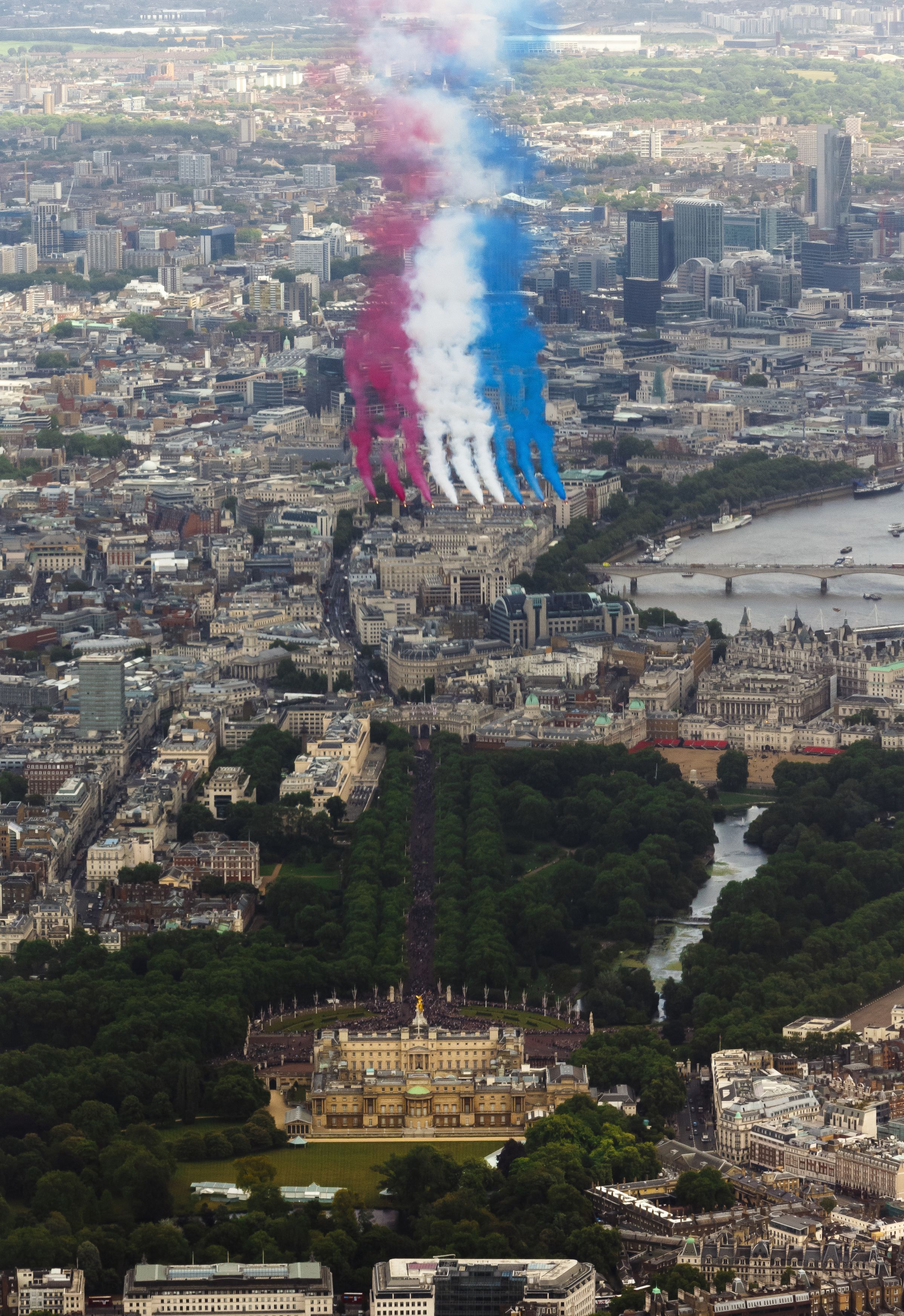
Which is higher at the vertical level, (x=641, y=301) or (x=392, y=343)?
(x=392, y=343)

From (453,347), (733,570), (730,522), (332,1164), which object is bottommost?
(730,522)

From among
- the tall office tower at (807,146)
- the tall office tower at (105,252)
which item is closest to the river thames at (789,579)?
the tall office tower at (105,252)

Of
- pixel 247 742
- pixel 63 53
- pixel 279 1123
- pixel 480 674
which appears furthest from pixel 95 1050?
pixel 63 53

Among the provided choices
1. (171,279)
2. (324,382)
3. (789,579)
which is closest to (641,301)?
(171,279)

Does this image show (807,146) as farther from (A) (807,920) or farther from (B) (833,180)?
(A) (807,920)

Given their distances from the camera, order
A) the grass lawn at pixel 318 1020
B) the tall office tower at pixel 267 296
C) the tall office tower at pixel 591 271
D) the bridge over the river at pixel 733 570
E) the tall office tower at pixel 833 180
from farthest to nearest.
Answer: the tall office tower at pixel 833 180
the tall office tower at pixel 591 271
the tall office tower at pixel 267 296
the bridge over the river at pixel 733 570
the grass lawn at pixel 318 1020

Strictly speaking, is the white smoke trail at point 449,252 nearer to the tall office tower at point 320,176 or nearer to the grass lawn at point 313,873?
the grass lawn at point 313,873

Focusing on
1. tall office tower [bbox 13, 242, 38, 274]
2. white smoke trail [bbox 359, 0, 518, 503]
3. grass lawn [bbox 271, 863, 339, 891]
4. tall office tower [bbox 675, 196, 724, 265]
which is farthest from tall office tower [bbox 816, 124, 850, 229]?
grass lawn [bbox 271, 863, 339, 891]
